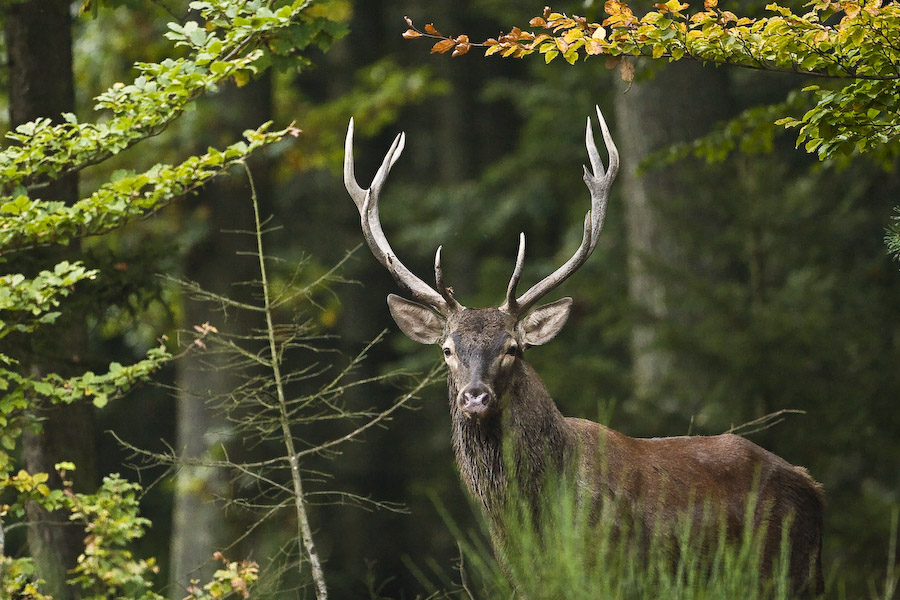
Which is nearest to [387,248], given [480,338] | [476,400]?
[480,338]

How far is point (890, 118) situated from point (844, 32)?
0.67 metres

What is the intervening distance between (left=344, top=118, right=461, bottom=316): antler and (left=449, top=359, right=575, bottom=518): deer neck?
462mm

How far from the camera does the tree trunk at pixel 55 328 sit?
7.26 metres

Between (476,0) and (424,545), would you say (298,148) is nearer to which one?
(476,0)

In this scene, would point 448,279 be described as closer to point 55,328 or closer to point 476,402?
point 55,328

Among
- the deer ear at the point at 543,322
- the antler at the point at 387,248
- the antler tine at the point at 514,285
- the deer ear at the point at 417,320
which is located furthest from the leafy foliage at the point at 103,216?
the deer ear at the point at 543,322

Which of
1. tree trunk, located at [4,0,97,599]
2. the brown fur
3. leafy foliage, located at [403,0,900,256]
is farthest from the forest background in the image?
leafy foliage, located at [403,0,900,256]

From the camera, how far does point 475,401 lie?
210 inches

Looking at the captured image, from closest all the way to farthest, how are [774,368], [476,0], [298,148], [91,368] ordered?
[91,368], [774,368], [298,148], [476,0]

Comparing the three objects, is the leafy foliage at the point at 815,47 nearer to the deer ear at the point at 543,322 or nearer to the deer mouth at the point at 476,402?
the deer ear at the point at 543,322

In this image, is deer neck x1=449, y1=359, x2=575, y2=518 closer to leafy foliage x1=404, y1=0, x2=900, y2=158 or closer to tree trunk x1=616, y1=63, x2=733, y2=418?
leafy foliage x1=404, y1=0, x2=900, y2=158

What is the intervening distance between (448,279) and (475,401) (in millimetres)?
12259

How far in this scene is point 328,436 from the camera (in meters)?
16.8

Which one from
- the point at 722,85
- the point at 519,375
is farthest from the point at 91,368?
the point at 722,85
